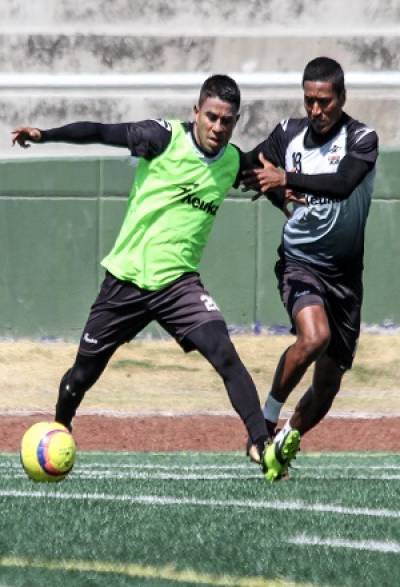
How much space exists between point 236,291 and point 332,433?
4.02 metres

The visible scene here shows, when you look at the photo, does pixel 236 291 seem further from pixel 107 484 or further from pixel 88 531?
pixel 88 531

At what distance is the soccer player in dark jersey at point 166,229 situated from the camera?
27.9 ft

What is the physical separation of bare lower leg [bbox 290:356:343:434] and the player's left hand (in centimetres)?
151

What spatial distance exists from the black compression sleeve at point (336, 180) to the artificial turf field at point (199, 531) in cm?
155

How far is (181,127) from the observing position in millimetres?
8742

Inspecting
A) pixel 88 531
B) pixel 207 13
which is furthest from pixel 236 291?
pixel 88 531

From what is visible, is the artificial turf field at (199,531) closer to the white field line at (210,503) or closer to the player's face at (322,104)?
the white field line at (210,503)

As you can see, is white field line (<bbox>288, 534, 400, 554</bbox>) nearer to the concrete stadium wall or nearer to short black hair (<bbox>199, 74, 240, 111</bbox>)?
short black hair (<bbox>199, 74, 240, 111</bbox>)

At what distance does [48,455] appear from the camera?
26.1 ft

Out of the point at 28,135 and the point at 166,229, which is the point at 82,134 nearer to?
the point at 28,135

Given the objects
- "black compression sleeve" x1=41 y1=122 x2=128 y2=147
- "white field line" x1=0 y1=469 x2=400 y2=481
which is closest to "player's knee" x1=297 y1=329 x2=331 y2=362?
"white field line" x1=0 y1=469 x2=400 y2=481

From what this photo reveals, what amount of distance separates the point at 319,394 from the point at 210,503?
266 centimetres

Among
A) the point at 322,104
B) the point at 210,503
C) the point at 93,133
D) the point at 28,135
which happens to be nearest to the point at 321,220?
the point at 322,104

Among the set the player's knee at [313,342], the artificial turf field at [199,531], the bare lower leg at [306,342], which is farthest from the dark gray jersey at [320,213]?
the artificial turf field at [199,531]
